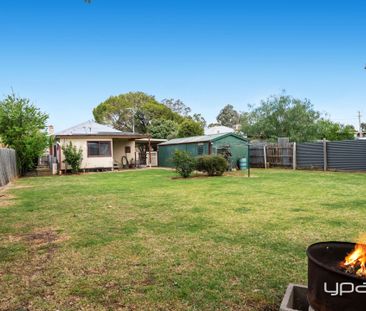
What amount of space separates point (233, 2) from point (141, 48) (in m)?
7.71

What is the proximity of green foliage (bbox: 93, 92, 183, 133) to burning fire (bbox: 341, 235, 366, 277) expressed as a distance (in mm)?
37868

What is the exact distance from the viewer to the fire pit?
1.69m

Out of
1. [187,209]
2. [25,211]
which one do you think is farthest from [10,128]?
[187,209]

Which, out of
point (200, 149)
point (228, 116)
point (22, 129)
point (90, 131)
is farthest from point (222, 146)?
point (228, 116)

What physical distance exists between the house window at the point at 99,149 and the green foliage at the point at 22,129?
2.81 metres

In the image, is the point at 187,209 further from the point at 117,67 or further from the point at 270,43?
the point at 117,67

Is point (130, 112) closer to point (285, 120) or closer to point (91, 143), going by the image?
point (91, 143)

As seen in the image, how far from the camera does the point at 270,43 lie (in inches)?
526

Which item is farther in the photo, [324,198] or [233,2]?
[233,2]

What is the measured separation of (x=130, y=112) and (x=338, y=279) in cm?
3956

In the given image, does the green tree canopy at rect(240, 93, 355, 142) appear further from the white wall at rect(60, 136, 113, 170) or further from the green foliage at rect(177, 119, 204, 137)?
the white wall at rect(60, 136, 113, 170)

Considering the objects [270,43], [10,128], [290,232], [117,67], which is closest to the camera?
[290,232]

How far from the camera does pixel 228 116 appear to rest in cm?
6259

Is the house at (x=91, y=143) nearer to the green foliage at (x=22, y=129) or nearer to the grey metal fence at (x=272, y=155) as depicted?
the green foliage at (x=22, y=129)
